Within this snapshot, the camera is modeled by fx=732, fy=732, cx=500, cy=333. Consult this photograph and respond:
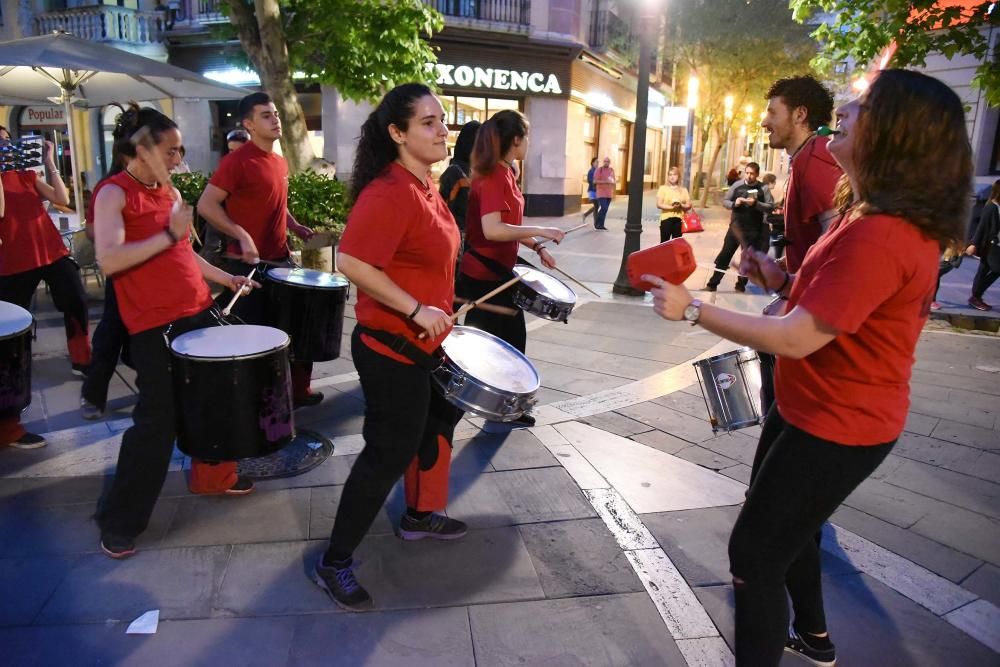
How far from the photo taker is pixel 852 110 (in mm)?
1965

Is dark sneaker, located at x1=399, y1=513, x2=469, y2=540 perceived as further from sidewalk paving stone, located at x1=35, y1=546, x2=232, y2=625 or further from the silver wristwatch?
the silver wristwatch

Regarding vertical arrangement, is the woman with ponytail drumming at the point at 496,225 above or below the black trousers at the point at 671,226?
above

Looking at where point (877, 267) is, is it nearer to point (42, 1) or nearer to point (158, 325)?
point (158, 325)

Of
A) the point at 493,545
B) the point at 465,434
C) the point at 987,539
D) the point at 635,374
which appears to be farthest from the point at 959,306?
the point at 493,545

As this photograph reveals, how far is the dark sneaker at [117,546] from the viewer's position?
2961 mm

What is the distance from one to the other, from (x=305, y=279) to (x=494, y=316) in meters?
1.12

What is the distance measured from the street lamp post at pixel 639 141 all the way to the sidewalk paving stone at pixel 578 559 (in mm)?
5809

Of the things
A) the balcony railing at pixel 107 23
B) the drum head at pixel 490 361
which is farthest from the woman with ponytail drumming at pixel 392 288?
the balcony railing at pixel 107 23

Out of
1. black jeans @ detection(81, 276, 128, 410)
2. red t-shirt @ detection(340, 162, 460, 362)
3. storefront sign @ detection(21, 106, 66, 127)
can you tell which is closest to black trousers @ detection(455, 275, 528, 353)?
red t-shirt @ detection(340, 162, 460, 362)

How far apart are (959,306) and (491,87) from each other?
46.6 ft

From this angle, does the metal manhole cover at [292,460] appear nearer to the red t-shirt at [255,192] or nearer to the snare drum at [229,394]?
the snare drum at [229,394]

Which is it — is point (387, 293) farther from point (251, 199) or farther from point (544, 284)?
point (251, 199)

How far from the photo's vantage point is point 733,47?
87.6 feet

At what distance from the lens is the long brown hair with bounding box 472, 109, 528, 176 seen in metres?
3.97
